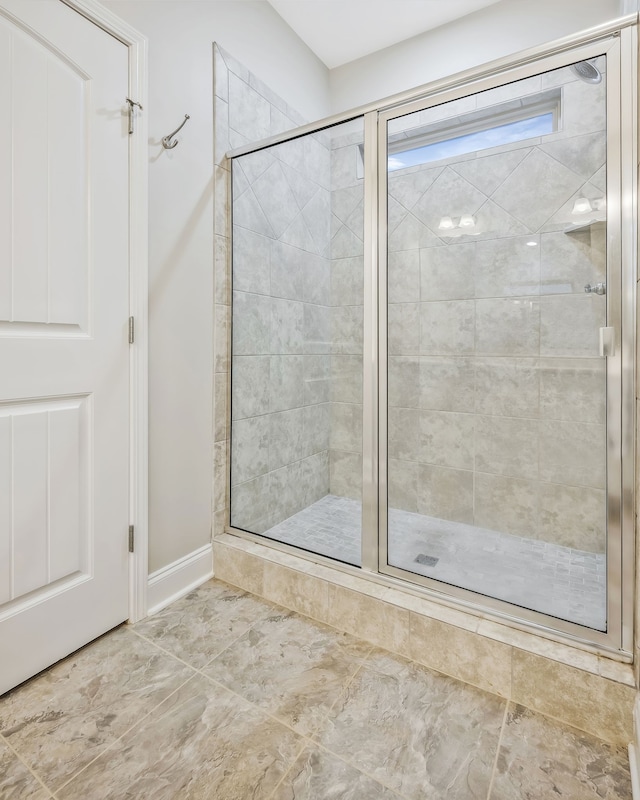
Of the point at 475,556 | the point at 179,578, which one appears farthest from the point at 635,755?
the point at 179,578

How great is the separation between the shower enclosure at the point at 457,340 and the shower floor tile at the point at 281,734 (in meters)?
0.29

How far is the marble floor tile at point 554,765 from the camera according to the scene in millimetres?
931

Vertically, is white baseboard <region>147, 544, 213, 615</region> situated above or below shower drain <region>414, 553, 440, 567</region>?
below

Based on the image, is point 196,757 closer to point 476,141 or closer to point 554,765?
point 554,765

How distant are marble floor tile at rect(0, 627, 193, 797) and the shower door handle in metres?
1.52

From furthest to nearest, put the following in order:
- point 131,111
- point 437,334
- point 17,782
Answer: point 437,334, point 131,111, point 17,782

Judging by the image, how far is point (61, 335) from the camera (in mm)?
1282

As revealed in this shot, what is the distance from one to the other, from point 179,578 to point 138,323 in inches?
38.7

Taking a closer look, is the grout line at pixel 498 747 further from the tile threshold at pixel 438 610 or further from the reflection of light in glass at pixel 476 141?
the reflection of light in glass at pixel 476 141

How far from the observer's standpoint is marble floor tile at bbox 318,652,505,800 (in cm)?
96

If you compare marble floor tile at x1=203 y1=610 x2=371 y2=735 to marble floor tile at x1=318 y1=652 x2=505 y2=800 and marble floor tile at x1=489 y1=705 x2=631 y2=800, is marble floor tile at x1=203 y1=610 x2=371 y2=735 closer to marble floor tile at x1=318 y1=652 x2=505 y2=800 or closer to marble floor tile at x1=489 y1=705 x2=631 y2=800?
marble floor tile at x1=318 y1=652 x2=505 y2=800

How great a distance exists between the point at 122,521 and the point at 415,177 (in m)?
1.73

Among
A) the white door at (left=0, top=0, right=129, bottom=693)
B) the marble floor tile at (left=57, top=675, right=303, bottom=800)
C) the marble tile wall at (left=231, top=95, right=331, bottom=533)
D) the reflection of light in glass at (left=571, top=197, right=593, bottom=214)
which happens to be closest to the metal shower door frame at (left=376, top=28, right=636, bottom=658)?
the reflection of light in glass at (left=571, top=197, right=593, bottom=214)

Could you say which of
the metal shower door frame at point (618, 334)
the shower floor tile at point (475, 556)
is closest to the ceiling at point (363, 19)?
the metal shower door frame at point (618, 334)
